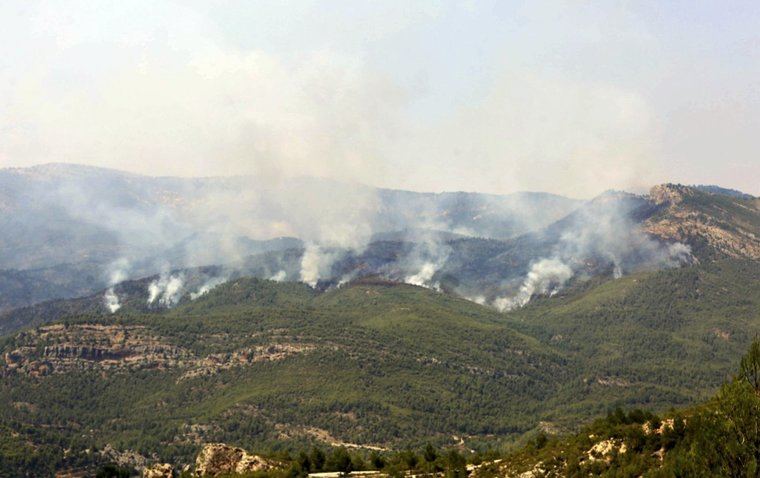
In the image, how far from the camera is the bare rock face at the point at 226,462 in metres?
139

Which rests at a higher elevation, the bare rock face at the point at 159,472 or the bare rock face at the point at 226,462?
the bare rock face at the point at 226,462

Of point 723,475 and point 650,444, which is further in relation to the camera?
point 650,444

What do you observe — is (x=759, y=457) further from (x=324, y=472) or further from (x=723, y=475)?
(x=324, y=472)

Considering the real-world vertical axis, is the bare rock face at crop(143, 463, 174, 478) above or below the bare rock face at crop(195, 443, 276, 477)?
below

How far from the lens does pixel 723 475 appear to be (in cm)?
7512

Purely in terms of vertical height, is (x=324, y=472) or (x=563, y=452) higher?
(x=563, y=452)

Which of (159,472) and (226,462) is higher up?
(226,462)

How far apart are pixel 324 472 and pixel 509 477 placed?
4294 centimetres

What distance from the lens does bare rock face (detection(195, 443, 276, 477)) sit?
456 feet

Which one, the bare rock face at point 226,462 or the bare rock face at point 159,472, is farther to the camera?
the bare rock face at point 159,472

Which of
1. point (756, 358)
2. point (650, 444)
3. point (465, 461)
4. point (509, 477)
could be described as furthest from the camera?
point (465, 461)

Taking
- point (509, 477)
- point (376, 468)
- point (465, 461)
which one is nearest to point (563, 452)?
point (509, 477)

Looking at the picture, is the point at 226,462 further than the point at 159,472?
No

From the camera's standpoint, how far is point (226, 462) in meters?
144
